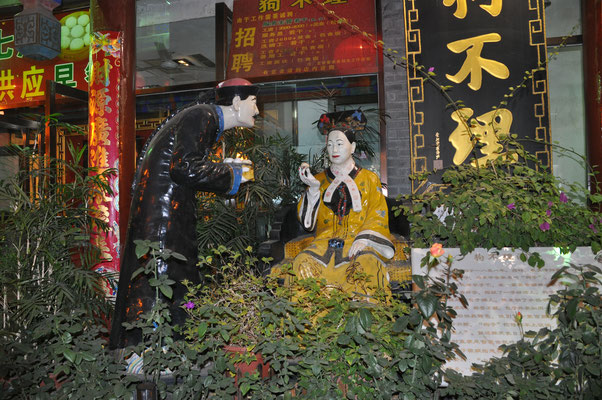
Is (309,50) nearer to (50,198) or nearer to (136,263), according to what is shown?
(50,198)

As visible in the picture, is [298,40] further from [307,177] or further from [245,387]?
[245,387]

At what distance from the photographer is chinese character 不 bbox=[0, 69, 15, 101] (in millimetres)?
7289

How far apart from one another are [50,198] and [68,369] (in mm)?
1851

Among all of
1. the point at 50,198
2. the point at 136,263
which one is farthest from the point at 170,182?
the point at 50,198

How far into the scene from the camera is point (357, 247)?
11.6 feet

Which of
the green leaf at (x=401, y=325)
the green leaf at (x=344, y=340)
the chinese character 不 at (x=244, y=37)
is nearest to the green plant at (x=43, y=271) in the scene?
the green leaf at (x=344, y=340)

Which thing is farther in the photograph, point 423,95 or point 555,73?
point 555,73

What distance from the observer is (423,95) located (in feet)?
16.9

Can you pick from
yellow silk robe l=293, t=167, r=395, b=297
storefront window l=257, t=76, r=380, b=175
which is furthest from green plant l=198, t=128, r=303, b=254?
yellow silk robe l=293, t=167, r=395, b=297

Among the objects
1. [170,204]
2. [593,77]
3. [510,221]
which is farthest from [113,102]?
[593,77]

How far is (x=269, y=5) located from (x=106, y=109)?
7.71 feet

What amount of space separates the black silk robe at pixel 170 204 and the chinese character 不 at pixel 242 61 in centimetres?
369

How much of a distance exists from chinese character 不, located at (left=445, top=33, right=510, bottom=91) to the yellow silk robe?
1.83m

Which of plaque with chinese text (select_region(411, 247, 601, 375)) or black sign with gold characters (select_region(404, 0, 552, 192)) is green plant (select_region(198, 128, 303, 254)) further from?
plaque with chinese text (select_region(411, 247, 601, 375))
